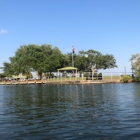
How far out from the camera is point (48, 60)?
326ft

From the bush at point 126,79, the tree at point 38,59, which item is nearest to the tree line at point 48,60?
the tree at point 38,59

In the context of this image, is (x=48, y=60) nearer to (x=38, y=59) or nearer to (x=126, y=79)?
(x=38, y=59)

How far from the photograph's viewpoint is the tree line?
9950 cm

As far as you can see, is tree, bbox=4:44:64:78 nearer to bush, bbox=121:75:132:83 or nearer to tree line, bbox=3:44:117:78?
tree line, bbox=3:44:117:78

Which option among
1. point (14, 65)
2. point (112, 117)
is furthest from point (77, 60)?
point (112, 117)

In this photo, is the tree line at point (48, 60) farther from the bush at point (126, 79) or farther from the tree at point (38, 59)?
the bush at point (126, 79)

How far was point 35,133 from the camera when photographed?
11797mm

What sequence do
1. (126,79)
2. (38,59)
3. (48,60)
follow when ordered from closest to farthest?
(126,79)
(48,60)
(38,59)

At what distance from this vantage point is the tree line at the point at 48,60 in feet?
326

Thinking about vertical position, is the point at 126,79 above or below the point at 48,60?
below

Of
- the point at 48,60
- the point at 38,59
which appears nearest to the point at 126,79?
the point at 48,60

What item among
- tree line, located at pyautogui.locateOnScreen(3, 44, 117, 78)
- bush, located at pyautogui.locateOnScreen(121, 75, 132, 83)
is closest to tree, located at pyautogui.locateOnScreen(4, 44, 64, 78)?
tree line, located at pyautogui.locateOnScreen(3, 44, 117, 78)

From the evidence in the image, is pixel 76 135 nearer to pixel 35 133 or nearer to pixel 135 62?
pixel 35 133

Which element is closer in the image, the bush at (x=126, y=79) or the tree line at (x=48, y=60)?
the bush at (x=126, y=79)
